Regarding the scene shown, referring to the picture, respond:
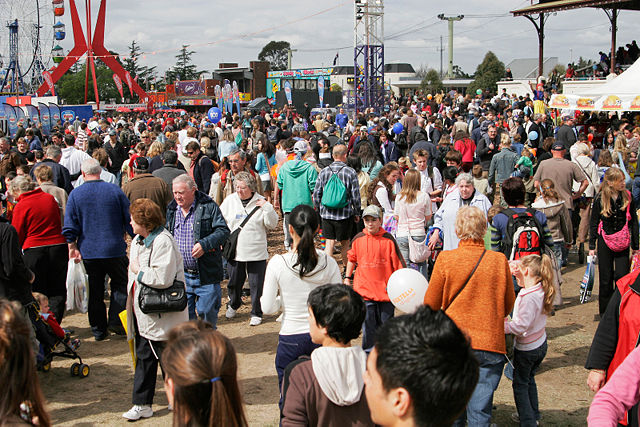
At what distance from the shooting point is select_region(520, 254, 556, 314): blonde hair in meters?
4.29

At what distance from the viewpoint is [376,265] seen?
536 cm

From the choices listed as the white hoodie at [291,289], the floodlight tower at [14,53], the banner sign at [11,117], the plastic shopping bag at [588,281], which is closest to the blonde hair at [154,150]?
the white hoodie at [291,289]

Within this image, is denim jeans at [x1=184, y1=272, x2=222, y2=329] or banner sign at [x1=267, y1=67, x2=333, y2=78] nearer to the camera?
denim jeans at [x1=184, y1=272, x2=222, y2=329]

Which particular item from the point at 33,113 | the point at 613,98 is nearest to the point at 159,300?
the point at 613,98

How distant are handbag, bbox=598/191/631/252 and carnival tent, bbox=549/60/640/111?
8.68 meters

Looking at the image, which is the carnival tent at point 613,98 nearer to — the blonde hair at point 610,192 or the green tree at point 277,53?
the blonde hair at point 610,192

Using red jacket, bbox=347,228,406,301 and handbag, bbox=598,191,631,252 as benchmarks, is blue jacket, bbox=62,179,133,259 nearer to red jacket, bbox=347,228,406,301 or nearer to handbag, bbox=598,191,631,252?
red jacket, bbox=347,228,406,301

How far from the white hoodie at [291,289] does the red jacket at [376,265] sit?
1.31m

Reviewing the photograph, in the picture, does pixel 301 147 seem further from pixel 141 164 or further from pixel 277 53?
pixel 277 53

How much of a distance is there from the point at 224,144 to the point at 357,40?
22422mm

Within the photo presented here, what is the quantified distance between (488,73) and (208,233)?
167 ft

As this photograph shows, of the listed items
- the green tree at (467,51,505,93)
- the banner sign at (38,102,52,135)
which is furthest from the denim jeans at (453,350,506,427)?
the green tree at (467,51,505,93)

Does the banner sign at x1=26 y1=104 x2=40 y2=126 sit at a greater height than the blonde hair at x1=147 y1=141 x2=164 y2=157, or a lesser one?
greater

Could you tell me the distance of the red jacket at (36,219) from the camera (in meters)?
6.30
